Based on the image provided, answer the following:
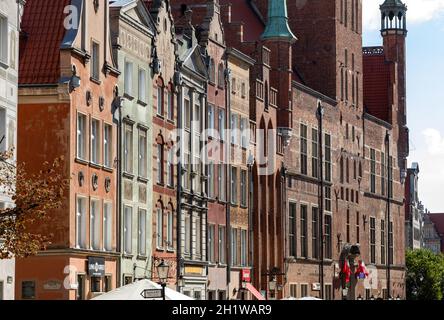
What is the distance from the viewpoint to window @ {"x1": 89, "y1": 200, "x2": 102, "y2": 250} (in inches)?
1827

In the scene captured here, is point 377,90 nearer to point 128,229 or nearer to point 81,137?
point 128,229

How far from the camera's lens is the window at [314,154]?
3314 inches

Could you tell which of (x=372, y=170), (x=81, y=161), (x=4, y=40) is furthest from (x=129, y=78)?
(x=372, y=170)

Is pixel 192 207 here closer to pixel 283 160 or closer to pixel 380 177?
pixel 283 160

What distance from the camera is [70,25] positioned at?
45.0 metres

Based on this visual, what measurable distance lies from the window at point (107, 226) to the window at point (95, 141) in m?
1.92

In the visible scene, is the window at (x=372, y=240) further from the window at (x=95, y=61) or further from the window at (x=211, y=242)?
the window at (x=95, y=61)

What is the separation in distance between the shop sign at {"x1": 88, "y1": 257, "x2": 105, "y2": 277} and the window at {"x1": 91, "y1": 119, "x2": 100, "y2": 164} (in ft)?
11.5

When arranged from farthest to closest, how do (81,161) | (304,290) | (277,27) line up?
(304,290) < (277,27) < (81,161)

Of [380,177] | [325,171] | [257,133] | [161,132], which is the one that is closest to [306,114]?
[325,171]

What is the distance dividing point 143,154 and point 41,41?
9949mm

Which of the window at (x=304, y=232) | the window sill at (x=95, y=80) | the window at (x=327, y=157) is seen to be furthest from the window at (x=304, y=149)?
the window sill at (x=95, y=80)

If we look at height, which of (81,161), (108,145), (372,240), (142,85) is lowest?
(372,240)

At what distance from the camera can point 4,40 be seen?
40000mm
